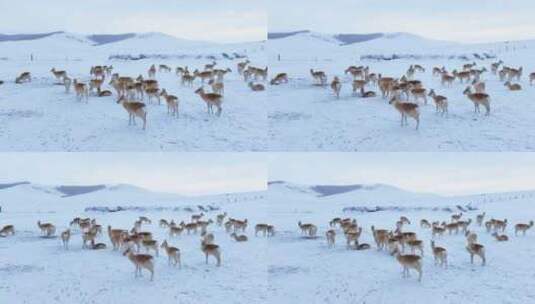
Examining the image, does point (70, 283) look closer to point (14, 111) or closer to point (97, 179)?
point (97, 179)

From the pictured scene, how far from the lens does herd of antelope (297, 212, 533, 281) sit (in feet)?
17.8

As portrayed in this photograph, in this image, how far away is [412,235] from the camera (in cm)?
579

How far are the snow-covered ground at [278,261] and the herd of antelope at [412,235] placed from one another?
0.07 m

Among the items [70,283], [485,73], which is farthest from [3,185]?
[485,73]

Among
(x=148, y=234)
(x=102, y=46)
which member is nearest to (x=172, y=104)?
(x=148, y=234)

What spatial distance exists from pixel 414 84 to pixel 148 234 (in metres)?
2.79

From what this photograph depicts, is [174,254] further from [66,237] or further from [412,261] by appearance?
[412,261]

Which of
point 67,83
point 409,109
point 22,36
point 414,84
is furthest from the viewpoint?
point 22,36

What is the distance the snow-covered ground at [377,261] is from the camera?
5078 mm

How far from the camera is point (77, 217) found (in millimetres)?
6844

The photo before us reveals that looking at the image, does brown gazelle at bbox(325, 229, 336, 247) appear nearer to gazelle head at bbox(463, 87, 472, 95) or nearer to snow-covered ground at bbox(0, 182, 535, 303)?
snow-covered ground at bbox(0, 182, 535, 303)

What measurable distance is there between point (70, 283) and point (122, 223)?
1.30 m

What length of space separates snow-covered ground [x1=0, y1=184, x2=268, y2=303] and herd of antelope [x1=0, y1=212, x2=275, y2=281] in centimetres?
6

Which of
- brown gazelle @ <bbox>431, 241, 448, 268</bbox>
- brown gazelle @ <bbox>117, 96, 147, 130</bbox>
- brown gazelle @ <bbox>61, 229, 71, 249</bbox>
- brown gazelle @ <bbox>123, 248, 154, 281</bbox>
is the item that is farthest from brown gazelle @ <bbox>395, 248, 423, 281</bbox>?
brown gazelle @ <bbox>61, 229, 71, 249</bbox>
